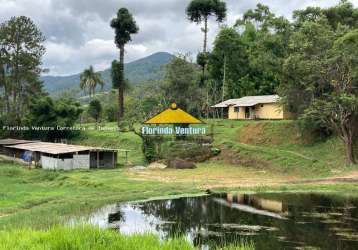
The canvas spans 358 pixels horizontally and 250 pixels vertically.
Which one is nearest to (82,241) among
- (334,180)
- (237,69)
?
(334,180)

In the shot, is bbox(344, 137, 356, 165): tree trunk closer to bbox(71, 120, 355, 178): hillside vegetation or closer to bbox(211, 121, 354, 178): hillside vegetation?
bbox(71, 120, 355, 178): hillside vegetation

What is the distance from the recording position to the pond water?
1533 centimetres

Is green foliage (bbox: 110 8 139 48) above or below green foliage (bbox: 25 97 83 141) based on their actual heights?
above

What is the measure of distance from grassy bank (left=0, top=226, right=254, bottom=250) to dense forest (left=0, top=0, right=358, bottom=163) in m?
24.3

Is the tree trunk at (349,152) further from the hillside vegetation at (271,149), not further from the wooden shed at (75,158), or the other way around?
the wooden shed at (75,158)

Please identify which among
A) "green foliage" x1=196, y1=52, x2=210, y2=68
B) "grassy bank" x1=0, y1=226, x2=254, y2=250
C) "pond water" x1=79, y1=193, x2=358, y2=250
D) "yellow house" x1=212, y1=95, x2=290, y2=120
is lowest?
"pond water" x1=79, y1=193, x2=358, y2=250

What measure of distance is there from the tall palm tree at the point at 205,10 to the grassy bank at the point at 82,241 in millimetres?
54280

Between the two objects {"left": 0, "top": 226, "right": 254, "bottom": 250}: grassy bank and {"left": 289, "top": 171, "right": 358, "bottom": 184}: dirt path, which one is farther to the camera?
{"left": 289, "top": 171, "right": 358, "bottom": 184}: dirt path

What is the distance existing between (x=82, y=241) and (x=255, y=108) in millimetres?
46941

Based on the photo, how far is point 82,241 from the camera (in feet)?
37.5

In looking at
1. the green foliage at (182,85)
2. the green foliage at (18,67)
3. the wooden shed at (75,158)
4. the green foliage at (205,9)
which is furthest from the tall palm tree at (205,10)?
the wooden shed at (75,158)

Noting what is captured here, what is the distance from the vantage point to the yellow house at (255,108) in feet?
175

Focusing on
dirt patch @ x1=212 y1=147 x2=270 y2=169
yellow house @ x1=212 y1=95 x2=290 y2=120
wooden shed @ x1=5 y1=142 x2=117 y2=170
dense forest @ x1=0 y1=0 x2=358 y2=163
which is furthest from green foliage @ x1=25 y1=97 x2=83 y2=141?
dirt patch @ x1=212 y1=147 x2=270 y2=169

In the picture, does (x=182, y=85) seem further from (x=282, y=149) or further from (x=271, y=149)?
(x=271, y=149)
